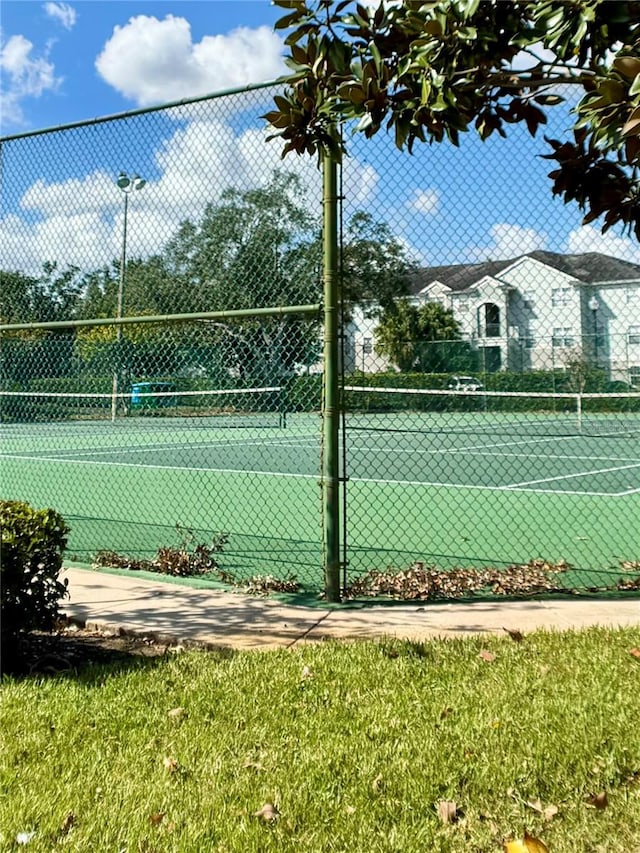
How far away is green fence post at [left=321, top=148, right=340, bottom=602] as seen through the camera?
5891mm

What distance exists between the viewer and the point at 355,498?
38.3 feet

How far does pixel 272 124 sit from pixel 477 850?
2401 mm

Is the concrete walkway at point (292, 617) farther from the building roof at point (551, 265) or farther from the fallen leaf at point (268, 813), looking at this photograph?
the building roof at point (551, 265)

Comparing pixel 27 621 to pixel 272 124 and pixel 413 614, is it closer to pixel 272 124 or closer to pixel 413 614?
pixel 413 614

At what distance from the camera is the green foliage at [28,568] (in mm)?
4445

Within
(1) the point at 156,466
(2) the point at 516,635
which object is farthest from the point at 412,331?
(1) the point at 156,466

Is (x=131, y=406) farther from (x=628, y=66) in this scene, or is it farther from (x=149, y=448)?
(x=628, y=66)

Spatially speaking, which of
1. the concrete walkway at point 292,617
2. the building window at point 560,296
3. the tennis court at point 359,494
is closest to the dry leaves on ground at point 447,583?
the concrete walkway at point 292,617

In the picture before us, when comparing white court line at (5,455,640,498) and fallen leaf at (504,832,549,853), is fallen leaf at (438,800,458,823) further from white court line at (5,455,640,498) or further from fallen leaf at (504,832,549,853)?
white court line at (5,455,640,498)

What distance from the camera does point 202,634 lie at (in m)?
5.14

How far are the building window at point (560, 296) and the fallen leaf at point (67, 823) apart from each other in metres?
5.42

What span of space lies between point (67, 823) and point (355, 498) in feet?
28.9

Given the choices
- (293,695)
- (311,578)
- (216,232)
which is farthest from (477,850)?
(216,232)

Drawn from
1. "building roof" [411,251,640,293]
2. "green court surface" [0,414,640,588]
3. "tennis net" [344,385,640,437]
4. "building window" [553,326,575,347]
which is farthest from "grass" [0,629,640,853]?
"tennis net" [344,385,640,437]
